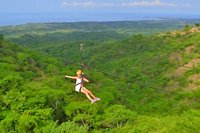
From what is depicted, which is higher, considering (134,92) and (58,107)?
(58,107)

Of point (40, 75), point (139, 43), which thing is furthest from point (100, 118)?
point (139, 43)

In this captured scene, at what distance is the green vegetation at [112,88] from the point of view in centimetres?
4226

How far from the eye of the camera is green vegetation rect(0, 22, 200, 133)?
139 ft

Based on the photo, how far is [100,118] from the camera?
45.8 m

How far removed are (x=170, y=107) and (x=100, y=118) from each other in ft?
118

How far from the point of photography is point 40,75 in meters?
83.9

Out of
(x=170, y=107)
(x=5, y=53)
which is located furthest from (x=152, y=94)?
(x=5, y=53)

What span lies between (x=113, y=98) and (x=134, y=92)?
23.5 m

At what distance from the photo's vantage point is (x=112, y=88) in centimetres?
7750

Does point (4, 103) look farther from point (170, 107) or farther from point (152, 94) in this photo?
point (152, 94)

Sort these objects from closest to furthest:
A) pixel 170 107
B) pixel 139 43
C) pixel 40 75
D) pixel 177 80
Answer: pixel 170 107, pixel 40 75, pixel 177 80, pixel 139 43

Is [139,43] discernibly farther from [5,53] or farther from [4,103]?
[4,103]

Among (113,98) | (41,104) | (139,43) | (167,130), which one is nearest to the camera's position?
(167,130)

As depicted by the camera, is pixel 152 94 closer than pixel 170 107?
No
